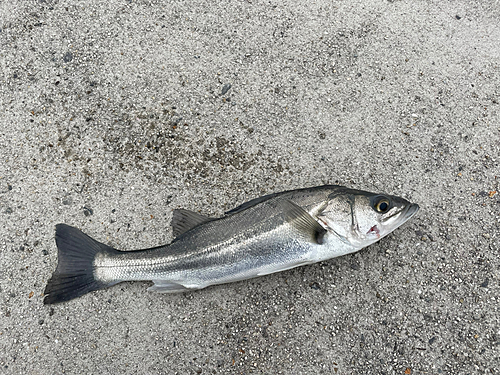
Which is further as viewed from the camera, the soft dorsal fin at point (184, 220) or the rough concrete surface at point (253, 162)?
the rough concrete surface at point (253, 162)

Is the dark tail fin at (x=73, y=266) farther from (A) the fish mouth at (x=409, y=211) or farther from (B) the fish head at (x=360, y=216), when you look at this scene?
(A) the fish mouth at (x=409, y=211)

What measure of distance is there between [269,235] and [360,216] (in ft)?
2.40

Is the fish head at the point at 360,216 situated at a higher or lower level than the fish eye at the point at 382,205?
lower

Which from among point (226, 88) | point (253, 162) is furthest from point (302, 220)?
point (226, 88)

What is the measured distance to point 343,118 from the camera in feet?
11.3

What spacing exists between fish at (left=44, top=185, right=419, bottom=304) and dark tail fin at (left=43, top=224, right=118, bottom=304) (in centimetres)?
32

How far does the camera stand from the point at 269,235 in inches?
105

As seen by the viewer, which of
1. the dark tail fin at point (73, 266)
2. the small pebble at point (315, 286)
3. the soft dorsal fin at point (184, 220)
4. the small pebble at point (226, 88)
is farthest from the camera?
the small pebble at point (226, 88)

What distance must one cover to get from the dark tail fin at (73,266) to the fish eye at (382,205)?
222cm

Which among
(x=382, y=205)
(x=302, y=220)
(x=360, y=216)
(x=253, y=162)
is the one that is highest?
(x=382, y=205)

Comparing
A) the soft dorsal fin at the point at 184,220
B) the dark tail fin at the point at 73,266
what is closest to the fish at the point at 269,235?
the soft dorsal fin at the point at 184,220

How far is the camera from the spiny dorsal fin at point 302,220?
104 inches

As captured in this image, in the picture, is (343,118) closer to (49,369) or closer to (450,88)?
(450,88)

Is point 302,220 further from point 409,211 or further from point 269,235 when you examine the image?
point 409,211
